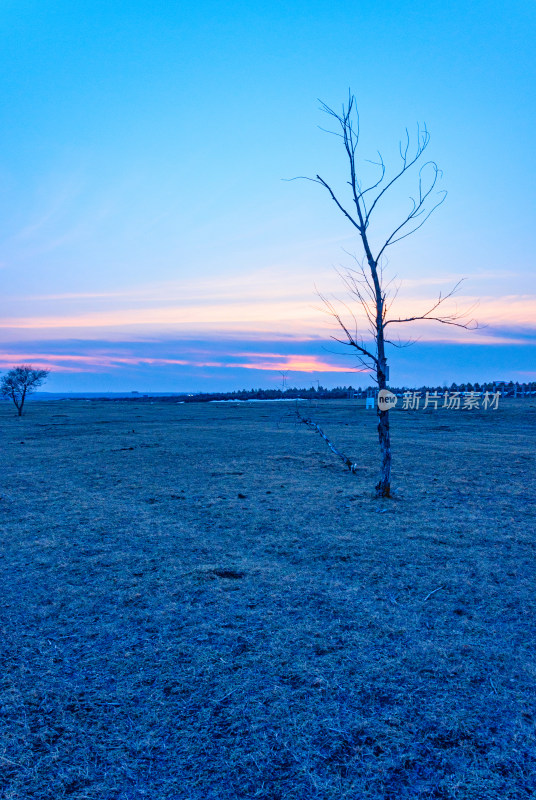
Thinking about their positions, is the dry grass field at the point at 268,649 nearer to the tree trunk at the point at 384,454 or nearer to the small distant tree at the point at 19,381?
the tree trunk at the point at 384,454

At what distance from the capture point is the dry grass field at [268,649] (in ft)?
7.75

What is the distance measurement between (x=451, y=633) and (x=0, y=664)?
3284 millimetres

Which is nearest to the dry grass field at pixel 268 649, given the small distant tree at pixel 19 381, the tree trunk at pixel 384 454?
the tree trunk at pixel 384 454

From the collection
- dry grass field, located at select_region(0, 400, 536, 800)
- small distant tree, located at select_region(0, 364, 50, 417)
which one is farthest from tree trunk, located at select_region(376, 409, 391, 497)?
small distant tree, located at select_region(0, 364, 50, 417)

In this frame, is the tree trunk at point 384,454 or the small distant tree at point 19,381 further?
the small distant tree at point 19,381

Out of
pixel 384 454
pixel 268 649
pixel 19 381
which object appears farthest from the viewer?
pixel 19 381

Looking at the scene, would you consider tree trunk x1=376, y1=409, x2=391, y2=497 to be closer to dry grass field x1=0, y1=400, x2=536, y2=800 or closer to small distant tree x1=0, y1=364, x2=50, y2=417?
dry grass field x1=0, y1=400, x2=536, y2=800

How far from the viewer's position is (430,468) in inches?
458

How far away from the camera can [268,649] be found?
3.44m

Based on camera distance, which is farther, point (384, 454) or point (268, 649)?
point (384, 454)

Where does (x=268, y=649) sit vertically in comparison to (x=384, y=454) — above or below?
below

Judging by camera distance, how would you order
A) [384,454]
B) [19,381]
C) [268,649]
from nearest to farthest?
[268,649], [384,454], [19,381]

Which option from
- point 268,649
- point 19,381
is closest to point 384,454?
point 268,649

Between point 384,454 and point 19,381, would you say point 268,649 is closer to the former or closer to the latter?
point 384,454
